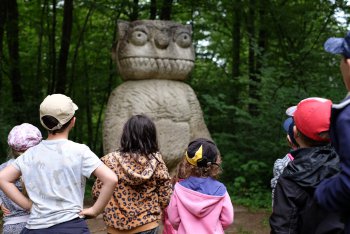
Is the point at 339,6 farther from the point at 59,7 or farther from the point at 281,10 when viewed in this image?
the point at 59,7

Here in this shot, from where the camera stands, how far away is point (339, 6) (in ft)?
23.1

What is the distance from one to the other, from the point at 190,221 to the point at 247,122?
4678 millimetres

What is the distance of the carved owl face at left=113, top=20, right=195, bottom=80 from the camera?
18.1 ft

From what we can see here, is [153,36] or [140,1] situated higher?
[140,1]

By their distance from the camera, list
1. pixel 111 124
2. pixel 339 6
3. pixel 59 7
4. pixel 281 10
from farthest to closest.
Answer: pixel 59 7 < pixel 281 10 < pixel 339 6 < pixel 111 124

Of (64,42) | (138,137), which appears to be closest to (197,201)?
(138,137)

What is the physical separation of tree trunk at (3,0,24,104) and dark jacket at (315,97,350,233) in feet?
25.2

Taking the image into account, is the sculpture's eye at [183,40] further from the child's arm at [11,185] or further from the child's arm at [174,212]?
the child's arm at [11,185]

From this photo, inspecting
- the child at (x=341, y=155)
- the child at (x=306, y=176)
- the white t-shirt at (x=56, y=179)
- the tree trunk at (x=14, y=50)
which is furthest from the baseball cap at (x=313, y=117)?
the tree trunk at (x=14, y=50)

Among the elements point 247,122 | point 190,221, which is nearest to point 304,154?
point 190,221

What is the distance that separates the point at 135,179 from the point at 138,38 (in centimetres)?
299

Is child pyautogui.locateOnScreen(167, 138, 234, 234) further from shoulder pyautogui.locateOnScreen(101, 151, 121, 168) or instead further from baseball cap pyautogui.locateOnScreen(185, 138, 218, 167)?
shoulder pyautogui.locateOnScreen(101, 151, 121, 168)

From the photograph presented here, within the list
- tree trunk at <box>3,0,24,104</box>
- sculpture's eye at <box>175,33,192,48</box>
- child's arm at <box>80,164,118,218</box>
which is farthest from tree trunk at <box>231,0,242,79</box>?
child's arm at <box>80,164,118,218</box>

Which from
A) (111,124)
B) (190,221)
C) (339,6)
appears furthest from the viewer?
(339,6)
